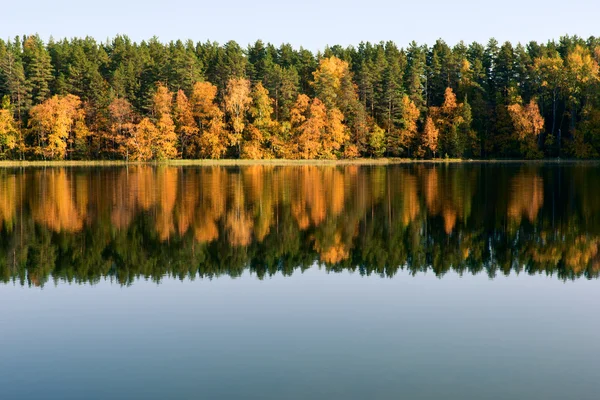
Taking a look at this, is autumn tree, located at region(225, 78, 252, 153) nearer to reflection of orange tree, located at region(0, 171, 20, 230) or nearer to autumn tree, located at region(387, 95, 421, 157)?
autumn tree, located at region(387, 95, 421, 157)

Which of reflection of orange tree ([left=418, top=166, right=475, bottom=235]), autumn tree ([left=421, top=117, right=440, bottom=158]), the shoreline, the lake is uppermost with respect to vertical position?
autumn tree ([left=421, top=117, right=440, bottom=158])

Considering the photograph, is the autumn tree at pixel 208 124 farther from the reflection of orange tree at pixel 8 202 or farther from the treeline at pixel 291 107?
the reflection of orange tree at pixel 8 202

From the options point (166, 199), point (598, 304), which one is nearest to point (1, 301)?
point (598, 304)

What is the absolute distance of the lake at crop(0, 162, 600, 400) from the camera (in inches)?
448

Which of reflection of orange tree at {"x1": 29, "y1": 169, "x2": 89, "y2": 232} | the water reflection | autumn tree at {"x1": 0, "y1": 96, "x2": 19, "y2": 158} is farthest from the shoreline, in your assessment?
the water reflection

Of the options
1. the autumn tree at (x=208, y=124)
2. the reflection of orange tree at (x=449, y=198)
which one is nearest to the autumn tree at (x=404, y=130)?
the autumn tree at (x=208, y=124)

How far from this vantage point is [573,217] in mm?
32281

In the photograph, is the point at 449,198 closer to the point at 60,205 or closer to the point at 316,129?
the point at 60,205

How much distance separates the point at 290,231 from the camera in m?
28.3

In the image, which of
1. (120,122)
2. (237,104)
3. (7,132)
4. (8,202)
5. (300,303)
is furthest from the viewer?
(237,104)

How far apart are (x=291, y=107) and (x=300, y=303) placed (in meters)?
92.0

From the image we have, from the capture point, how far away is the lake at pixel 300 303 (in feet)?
37.3

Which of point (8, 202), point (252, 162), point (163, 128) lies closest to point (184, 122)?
point (163, 128)

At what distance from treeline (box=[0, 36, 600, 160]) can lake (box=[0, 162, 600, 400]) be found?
65.6 metres
